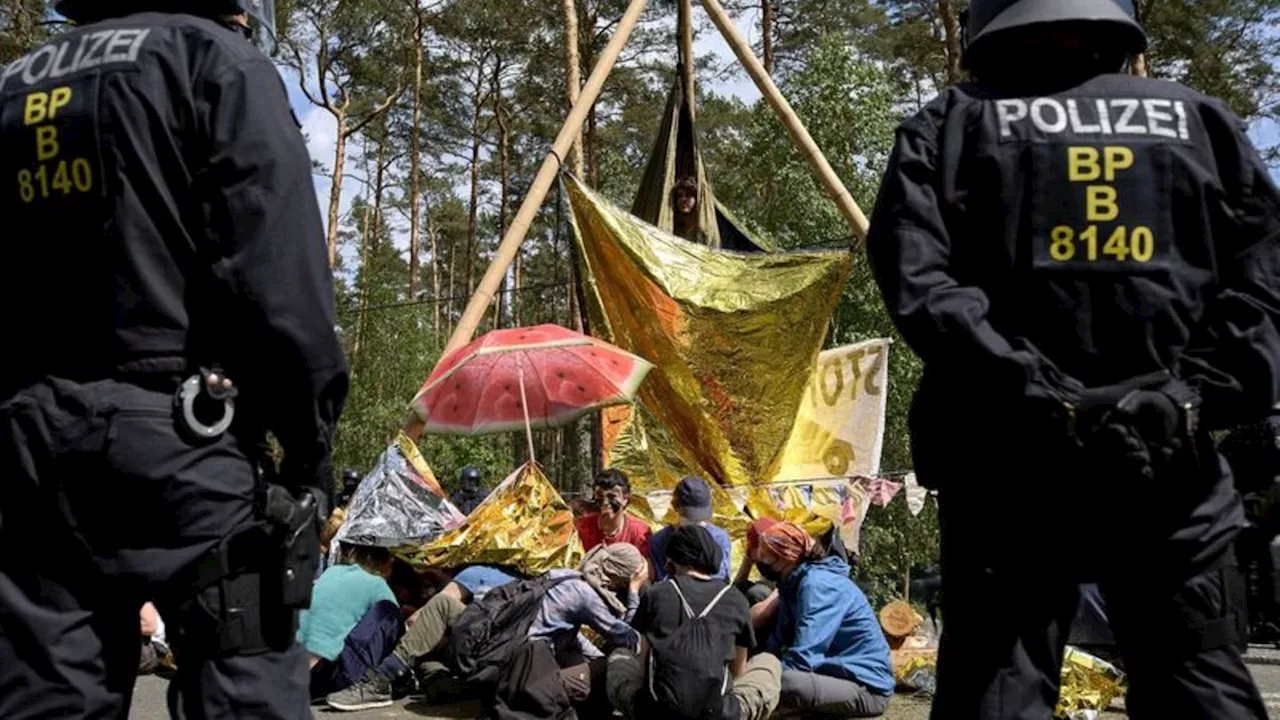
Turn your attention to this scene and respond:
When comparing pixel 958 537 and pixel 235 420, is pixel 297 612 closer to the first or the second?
pixel 235 420

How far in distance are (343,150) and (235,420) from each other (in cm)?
2560

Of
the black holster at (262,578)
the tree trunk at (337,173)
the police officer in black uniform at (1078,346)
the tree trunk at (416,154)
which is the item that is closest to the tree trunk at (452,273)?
the tree trunk at (416,154)

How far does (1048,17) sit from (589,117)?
2442cm

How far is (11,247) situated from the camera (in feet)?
7.84

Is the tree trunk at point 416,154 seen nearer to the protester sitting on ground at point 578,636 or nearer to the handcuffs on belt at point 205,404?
the protester sitting on ground at point 578,636

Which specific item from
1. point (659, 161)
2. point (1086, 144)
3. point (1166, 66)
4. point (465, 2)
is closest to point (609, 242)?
point (659, 161)

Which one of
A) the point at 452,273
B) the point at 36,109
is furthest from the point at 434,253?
the point at 36,109

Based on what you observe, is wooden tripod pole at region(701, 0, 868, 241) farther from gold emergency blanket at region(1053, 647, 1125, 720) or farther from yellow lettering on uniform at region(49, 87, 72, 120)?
yellow lettering on uniform at region(49, 87, 72, 120)

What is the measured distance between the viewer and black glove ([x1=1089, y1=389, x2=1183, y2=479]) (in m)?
2.31

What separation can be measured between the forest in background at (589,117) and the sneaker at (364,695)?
533 centimetres

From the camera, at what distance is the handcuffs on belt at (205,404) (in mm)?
2223

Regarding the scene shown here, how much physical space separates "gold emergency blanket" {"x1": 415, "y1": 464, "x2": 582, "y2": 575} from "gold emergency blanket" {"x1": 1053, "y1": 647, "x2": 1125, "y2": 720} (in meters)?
2.69

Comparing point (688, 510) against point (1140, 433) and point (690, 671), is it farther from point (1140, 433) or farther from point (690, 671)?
point (1140, 433)

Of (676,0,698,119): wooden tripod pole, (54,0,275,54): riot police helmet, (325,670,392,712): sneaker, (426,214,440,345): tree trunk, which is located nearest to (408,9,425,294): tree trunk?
(426,214,440,345): tree trunk
